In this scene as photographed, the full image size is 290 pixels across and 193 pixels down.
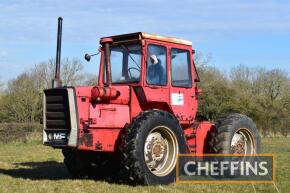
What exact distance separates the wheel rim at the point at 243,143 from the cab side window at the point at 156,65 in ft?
6.90

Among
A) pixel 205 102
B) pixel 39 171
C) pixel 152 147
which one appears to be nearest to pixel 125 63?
pixel 152 147

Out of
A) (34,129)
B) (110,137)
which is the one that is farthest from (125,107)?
(34,129)

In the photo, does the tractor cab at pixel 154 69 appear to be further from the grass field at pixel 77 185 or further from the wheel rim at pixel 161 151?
the grass field at pixel 77 185

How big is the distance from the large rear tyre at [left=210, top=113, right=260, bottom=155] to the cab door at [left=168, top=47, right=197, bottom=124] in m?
0.67

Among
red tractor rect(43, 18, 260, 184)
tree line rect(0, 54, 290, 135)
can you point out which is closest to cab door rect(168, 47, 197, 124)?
red tractor rect(43, 18, 260, 184)

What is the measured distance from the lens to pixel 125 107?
934 cm

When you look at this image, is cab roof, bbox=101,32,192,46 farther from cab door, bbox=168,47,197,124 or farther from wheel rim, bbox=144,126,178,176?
wheel rim, bbox=144,126,178,176

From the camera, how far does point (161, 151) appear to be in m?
9.27

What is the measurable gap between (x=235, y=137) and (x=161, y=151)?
85.4 inches

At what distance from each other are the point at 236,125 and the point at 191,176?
153 centimetres

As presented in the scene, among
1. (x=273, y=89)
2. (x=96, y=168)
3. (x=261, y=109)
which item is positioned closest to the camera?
(x=96, y=168)

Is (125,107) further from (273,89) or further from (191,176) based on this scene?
(273,89)

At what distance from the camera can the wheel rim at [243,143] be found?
1059 centimetres

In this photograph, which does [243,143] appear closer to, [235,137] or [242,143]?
[242,143]
